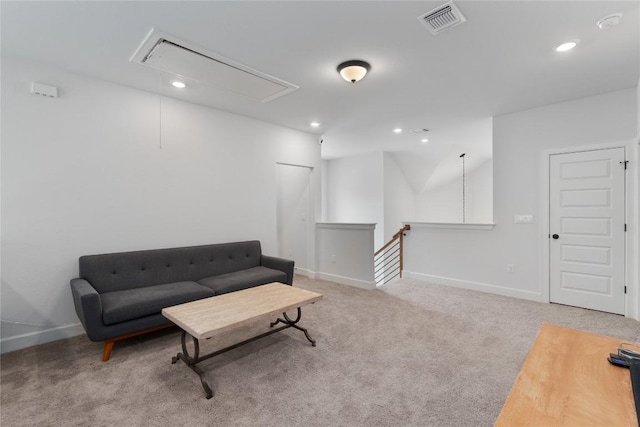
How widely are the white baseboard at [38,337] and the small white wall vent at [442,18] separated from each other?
13.5 ft

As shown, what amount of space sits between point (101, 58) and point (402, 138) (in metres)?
4.71

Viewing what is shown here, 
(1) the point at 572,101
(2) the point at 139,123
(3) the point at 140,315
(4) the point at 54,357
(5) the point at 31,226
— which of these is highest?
(1) the point at 572,101

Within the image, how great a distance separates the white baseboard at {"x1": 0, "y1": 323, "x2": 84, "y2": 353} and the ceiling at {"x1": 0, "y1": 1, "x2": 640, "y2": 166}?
2.50 meters

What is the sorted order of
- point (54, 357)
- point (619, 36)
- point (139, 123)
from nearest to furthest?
point (619, 36), point (54, 357), point (139, 123)

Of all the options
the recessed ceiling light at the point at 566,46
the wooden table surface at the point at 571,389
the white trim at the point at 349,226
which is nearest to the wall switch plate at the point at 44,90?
the white trim at the point at 349,226

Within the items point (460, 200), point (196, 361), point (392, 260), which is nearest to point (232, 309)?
point (196, 361)

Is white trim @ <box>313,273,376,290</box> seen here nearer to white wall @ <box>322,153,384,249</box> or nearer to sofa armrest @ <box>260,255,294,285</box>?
sofa armrest @ <box>260,255,294,285</box>

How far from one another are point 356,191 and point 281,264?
4193 mm

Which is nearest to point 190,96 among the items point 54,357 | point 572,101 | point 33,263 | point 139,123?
point 139,123

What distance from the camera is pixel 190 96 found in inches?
138

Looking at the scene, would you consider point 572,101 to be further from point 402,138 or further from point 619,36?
point 402,138

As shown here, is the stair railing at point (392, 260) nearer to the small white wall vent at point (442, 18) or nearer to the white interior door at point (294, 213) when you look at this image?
the white interior door at point (294, 213)

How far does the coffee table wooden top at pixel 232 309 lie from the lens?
1992mm

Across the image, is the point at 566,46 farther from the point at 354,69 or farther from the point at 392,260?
the point at 392,260
